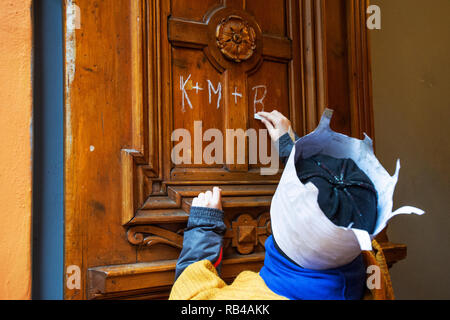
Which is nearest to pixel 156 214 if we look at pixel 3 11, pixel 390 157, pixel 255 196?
pixel 255 196

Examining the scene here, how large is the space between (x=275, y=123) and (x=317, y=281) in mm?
573

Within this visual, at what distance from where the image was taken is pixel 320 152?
2.81 feet

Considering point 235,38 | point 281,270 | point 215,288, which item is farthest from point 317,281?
point 235,38

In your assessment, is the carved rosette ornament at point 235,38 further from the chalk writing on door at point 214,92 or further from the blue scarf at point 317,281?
the blue scarf at point 317,281

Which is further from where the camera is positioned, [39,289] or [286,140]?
[286,140]

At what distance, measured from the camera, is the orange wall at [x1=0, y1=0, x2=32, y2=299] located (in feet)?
2.93

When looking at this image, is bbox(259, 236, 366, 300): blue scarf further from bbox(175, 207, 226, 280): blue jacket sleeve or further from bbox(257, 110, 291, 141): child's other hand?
bbox(257, 110, 291, 141): child's other hand

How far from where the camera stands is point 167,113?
1051 millimetres

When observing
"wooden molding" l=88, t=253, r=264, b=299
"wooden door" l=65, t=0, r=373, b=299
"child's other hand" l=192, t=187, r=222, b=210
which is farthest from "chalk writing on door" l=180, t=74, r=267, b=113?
"wooden molding" l=88, t=253, r=264, b=299

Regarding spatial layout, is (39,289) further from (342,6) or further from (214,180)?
(342,6)

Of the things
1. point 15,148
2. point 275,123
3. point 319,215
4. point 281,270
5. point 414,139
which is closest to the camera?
point 319,215

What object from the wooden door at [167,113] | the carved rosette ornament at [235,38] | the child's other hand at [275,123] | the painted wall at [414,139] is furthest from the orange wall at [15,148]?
the painted wall at [414,139]

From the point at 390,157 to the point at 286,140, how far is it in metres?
1.04

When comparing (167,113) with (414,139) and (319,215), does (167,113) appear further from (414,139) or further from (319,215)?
(414,139)
